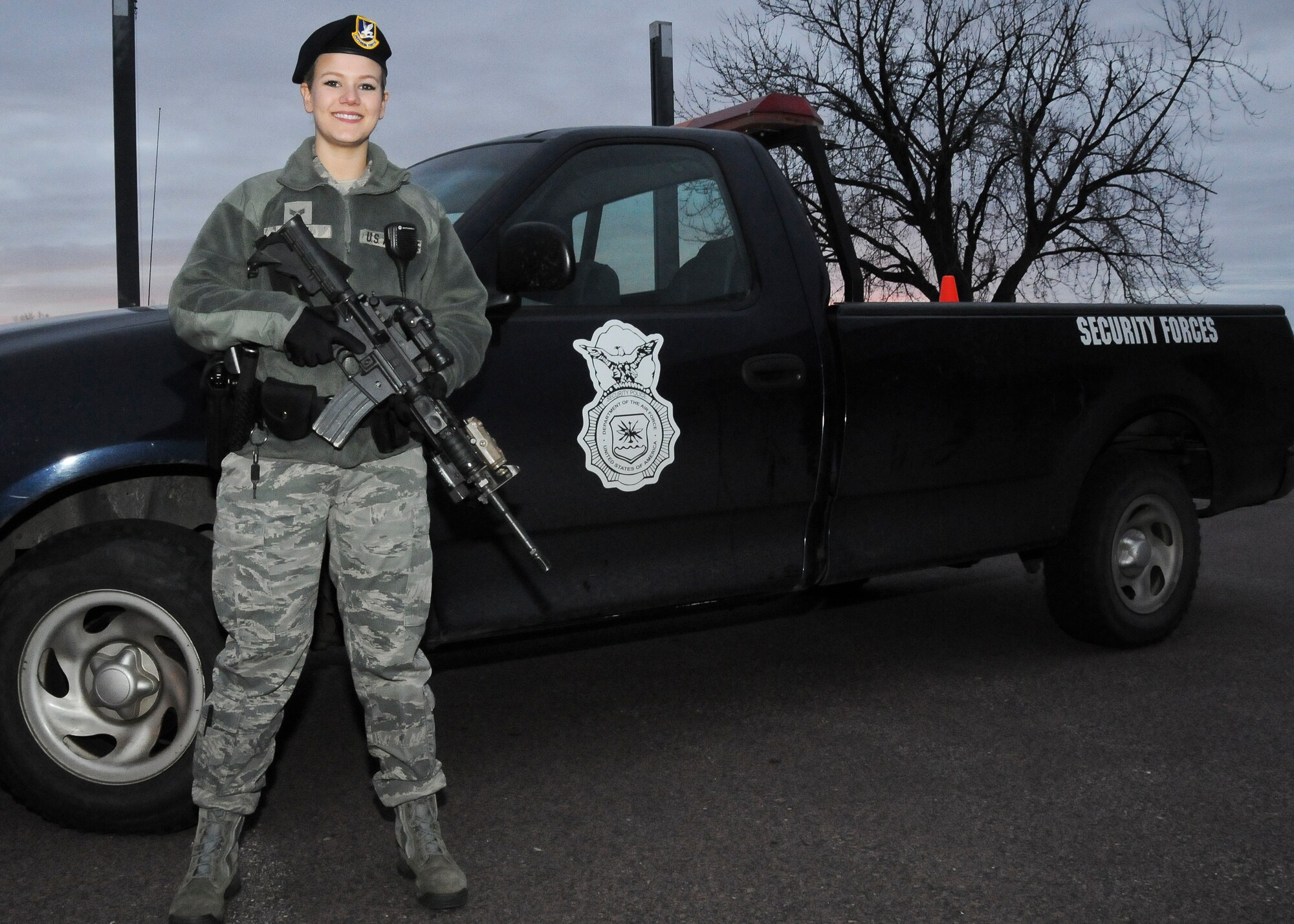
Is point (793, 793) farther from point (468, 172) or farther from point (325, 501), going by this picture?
point (468, 172)

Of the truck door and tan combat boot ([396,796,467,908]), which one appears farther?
the truck door

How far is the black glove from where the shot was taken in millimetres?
2746

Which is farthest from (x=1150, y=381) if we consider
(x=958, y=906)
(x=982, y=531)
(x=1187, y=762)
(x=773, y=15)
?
(x=773, y=15)

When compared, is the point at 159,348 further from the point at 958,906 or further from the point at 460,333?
the point at 958,906

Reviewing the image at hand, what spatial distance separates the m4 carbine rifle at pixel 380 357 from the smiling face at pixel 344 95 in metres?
0.21

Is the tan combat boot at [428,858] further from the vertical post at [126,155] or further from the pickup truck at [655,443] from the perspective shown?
the vertical post at [126,155]

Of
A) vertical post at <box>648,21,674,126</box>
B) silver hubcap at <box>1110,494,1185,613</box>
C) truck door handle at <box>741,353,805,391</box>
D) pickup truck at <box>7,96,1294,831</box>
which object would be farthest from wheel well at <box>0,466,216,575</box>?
vertical post at <box>648,21,674,126</box>

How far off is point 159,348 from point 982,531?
278 centimetres

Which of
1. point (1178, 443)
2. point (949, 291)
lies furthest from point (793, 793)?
point (949, 291)

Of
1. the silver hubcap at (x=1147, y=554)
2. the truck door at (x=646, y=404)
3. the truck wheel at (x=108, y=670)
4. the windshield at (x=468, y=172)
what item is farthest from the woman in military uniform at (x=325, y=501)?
the silver hubcap at (x=1147, y=554)

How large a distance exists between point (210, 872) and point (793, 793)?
→ 154cm

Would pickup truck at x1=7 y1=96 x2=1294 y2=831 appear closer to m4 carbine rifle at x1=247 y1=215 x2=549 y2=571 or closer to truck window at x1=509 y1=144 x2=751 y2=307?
truck window at x1=509 y1=144 x2=751 y2=307

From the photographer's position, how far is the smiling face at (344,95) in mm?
2914

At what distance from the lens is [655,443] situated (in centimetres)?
392
